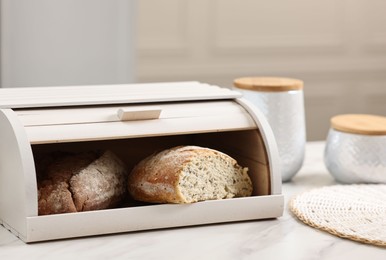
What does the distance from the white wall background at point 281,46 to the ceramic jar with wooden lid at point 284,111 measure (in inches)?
80.9

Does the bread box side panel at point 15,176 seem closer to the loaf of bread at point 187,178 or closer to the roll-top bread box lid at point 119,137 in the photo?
the roll-top bread box lid at point 119,137

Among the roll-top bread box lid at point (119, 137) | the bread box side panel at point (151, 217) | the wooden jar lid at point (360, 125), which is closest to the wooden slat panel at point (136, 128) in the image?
the roll-top bread box lid at point (119, 137)

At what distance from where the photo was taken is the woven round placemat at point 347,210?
1.29 metres

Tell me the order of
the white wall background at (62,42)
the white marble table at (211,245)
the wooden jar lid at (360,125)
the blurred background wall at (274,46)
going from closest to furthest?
the white marble table at (211,245) → the wooden jar lid at (360,125) → the white wall background at (62,42) → the blurred background wall at (274,46)

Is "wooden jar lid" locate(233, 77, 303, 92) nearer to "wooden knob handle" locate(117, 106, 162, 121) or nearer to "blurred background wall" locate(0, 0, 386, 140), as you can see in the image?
"wooden knob handle" locate(117, 106, 162, 121)

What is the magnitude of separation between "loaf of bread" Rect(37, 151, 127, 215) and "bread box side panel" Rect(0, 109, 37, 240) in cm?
5

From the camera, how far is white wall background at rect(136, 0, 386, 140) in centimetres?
368

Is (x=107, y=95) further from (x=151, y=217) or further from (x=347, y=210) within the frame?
(x=347, y=210)

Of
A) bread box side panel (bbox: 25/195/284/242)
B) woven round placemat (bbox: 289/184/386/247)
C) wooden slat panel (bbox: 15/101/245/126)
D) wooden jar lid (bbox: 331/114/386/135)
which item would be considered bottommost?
woven round placemat (bbox: 289/184/386/247)

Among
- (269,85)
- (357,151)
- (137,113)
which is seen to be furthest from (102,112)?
(357,151)

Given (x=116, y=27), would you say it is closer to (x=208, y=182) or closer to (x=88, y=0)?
(x=88, y=0)

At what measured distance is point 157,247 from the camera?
1.21 m

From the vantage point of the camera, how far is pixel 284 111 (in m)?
1.63

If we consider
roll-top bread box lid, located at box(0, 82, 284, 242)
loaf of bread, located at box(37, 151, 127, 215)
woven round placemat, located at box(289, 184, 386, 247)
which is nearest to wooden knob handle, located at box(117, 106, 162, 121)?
roll-top bread box lid, located at box(0, 82, 284, 242)
